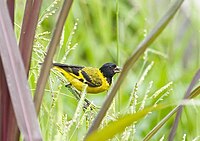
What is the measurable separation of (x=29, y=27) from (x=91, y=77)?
0.57 m

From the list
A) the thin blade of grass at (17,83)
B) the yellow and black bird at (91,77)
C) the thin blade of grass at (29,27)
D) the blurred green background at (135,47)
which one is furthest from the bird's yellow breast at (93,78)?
the thin blade of grass at (17,83)

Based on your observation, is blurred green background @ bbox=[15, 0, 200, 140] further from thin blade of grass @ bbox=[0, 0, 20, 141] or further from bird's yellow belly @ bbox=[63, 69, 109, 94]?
thin blade of grass @ bbox=[0, 0, 20, 141]

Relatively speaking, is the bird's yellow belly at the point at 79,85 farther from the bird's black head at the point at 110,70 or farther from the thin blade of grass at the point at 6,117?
the thin blade of grass at the point at 6,117

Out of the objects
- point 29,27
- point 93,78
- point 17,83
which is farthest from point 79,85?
point 17,83

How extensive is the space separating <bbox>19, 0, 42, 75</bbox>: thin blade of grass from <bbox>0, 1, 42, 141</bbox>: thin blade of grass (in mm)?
123

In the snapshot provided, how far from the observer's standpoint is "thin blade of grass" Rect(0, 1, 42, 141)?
0.77m

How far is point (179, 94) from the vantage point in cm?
219

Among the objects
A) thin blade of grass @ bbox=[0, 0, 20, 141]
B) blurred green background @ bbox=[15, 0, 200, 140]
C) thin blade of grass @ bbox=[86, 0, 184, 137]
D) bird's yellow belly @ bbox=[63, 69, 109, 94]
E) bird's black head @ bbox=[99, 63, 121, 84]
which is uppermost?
→ thin blade of grass @ bbox=[86, 0, 184, 137]

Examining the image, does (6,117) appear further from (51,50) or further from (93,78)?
(93,78)

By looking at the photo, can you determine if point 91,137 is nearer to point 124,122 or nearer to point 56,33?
point 124,122

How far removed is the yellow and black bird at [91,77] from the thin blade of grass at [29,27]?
46cm

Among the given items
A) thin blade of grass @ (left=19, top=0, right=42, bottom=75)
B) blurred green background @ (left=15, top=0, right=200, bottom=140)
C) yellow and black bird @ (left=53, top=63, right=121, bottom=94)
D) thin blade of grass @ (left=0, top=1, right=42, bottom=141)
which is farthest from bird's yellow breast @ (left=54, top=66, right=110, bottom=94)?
thin blade of grass @ (left=0, top=1, right=42, bottom=141)

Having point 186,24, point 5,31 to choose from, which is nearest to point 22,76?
point 5,31

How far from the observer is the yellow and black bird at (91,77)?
1.50 meters
